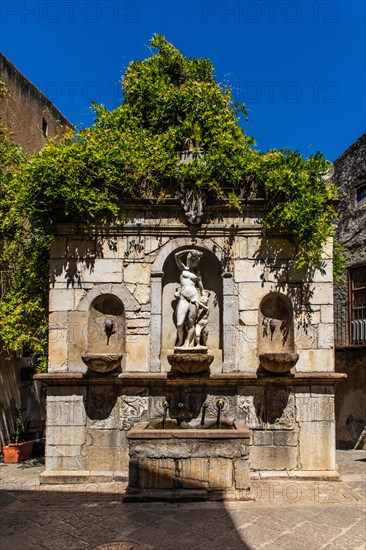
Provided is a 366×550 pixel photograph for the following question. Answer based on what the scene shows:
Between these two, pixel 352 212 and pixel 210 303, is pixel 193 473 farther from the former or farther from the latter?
pixel 352 212

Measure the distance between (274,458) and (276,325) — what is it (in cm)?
202

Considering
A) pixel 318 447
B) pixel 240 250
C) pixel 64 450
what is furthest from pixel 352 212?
pixel 64 450

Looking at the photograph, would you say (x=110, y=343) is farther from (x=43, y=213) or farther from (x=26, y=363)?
(x=26, y=363)

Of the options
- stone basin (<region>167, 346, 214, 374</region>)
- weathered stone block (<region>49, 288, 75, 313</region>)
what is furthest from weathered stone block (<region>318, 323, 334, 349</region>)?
weathered stone block (<region>49, 288, 75, 313</region>)

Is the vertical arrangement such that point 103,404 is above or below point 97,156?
below

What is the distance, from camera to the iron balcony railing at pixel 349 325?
12.5 m

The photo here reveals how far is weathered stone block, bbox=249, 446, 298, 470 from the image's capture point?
750 centimetres

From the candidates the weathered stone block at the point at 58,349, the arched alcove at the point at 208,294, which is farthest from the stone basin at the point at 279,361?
the weathered stone block at the point at 58,349

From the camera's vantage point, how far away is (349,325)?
1295 cm

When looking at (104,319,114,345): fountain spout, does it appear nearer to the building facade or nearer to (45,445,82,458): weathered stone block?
(45,445,82,458): weathered stone block

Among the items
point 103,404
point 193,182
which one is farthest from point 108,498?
point 193,182

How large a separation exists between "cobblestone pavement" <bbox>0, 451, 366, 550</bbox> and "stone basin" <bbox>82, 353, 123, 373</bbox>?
169 centimetres

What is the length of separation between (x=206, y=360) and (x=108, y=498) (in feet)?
7.58

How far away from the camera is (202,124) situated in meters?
9.21
